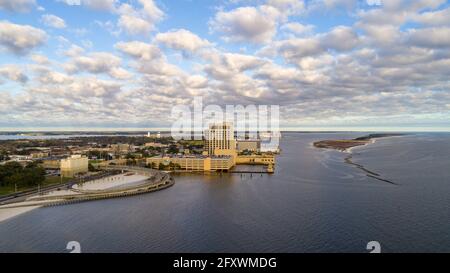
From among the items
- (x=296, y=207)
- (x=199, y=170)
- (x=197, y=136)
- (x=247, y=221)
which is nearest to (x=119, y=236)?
(x=247, y=221)

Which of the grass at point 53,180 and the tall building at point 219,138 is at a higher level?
the tall building at point 219,138

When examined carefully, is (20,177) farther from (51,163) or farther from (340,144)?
(340,144)

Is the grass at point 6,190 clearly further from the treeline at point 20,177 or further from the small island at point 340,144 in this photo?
the small island at point 340,144

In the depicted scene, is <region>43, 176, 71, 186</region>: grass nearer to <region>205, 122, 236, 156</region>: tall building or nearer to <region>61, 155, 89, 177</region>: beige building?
<region>61, 155, 89, 177</region>: beige building

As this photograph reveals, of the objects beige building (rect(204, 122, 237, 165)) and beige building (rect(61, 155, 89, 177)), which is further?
beige building (rect(204, 122, 237, 165))

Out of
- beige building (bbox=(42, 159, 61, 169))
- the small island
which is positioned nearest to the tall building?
beige building (bbox=(42, 159, 61, 169))

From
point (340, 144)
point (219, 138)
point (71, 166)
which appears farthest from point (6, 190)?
point (340, 144)

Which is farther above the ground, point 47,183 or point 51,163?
point 51,163

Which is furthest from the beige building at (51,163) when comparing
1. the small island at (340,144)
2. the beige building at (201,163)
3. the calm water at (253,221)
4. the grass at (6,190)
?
the small island at (340,144)
